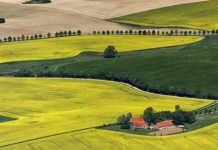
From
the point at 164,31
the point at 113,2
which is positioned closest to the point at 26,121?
the point at 164,31

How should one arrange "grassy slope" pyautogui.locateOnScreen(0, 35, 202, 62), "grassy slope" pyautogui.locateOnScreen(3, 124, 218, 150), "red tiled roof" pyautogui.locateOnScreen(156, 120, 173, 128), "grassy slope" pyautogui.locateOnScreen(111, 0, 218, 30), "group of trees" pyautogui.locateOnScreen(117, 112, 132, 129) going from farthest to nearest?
"grassy slope" pyautogui.locateOnScreen(111, 0, 218, 30) < "grassy slope" pyautogui.locateOnScreen(0, 35, 202, 62) < "group of trees" pyautogui.locateOnScreen(117, 112, 132, 129) < "red tiled roof" pyautogui.locateOnScreen(156, 120, 173, 128) < "grassy slope" pyautogui.locateOnScreen(3, 124, 218, 150)

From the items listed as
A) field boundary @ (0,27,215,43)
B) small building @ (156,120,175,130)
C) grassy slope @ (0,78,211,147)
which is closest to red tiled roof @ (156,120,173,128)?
small building @ (156,120,175,130)

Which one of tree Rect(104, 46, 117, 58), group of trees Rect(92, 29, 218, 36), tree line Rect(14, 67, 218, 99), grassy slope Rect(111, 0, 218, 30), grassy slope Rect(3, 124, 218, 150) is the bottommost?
grassy slope Rect(3, 124, 218, 150)

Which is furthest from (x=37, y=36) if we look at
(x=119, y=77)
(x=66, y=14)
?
(x=119, y=77)

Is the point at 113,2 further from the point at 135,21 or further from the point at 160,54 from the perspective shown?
the point at 160,54

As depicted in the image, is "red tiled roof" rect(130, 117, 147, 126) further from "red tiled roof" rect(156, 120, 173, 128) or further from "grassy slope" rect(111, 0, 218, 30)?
"grassy slope" rect(111, 0, 218, 30)
